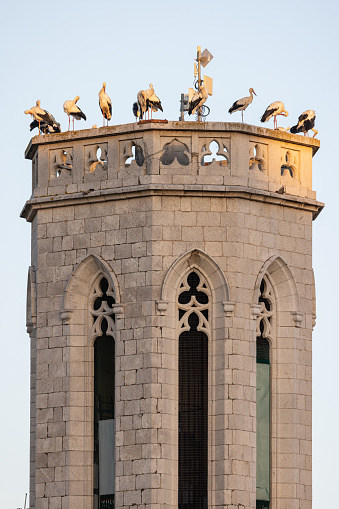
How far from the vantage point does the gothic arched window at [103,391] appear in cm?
4831

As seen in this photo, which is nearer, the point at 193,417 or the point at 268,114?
the point at 193,417

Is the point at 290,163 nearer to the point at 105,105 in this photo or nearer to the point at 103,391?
the point at 105,105

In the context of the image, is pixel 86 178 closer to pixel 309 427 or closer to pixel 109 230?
pixel 109 230

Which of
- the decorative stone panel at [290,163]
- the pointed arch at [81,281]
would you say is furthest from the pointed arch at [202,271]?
the decorative stone panel at [290,163]

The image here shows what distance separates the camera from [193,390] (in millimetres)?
47969

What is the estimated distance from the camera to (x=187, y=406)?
47938 mm

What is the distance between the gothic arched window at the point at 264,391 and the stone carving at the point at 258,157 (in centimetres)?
240

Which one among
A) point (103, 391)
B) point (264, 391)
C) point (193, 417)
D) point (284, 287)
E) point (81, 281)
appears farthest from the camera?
point (284, 287)

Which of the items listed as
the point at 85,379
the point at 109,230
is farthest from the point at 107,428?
the point at 109,230

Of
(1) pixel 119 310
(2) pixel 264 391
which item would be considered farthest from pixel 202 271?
(2) pixel 264 391

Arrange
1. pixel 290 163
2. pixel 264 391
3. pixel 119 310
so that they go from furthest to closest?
pixel 290 163
pixel 264 391
pixel 119 310

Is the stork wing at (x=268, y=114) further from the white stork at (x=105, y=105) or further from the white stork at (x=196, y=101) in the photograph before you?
the white stork at (x=105, y=105)

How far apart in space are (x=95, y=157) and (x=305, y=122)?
15.7 ft

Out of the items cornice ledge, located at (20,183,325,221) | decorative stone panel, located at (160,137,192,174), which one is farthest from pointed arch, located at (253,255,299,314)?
decorative stone panel, located at (160,137,192,174)
